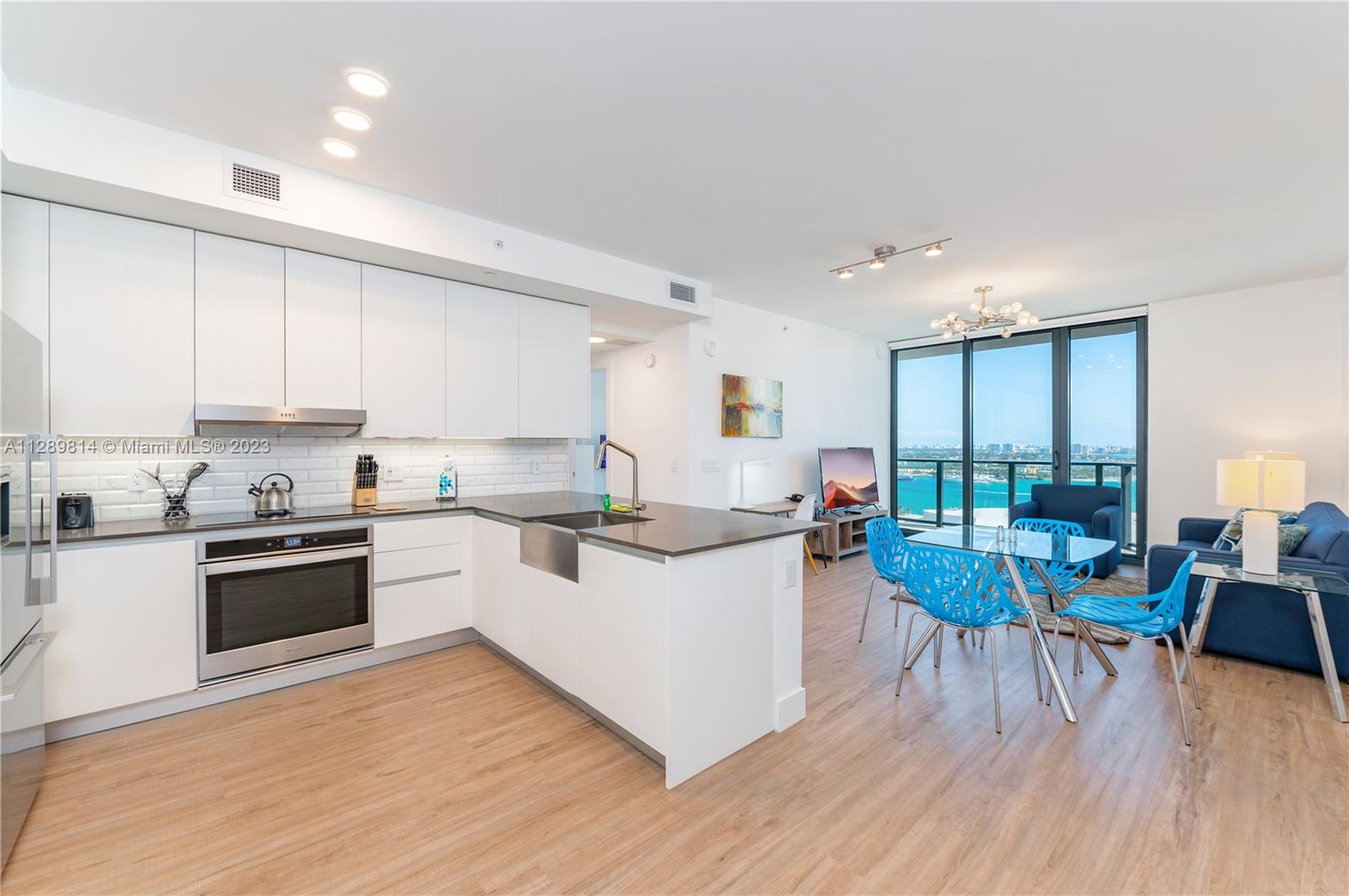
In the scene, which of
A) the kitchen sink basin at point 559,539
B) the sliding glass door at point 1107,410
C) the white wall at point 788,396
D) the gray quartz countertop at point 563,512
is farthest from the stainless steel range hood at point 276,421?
the sliding glass door at point 1107,410

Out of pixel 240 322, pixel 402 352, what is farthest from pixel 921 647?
pixel 240 322

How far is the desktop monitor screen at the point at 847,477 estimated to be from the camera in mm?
6262

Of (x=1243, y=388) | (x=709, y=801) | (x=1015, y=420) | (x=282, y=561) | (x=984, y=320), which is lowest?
(x=709, y=801)

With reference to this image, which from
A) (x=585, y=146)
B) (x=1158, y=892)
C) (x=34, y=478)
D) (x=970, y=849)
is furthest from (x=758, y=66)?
(x=34, y=478)

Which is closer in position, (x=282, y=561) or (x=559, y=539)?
(x=559, y=539)

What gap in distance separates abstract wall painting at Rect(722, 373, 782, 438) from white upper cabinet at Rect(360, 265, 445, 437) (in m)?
2.76

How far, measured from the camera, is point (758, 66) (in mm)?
2086

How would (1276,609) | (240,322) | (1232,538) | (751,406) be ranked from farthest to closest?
(751,406)
(1232,538)
(1276,609)
(240,322)

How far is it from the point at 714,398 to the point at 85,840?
4.67 meters

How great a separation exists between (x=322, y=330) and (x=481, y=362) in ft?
3.12

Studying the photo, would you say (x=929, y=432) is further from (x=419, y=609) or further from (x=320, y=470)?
(x=320, y=470)

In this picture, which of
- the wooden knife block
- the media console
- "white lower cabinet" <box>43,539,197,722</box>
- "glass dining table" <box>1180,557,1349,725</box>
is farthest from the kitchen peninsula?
the media console

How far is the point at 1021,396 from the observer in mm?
6582

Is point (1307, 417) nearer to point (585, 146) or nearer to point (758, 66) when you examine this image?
point (758, 66)
